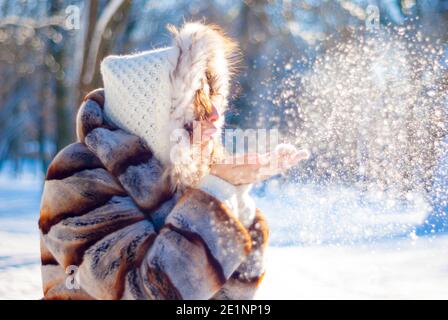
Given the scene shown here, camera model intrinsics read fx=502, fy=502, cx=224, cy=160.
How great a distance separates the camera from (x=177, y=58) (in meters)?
1.33

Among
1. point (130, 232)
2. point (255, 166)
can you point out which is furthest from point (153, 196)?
point (255, 166)

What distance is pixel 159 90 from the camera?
1289mm

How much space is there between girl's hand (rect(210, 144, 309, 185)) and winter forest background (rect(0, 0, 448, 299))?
1.41m

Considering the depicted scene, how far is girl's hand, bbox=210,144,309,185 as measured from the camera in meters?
1.19

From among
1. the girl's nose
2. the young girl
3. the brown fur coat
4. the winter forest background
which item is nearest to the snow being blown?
the winter forest background

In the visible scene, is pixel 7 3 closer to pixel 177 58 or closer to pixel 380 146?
pixel 380 146

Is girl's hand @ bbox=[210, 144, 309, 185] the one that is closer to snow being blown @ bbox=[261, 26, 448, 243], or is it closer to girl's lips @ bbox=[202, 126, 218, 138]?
girl's lips @ bbox=[202, 126, 218, 138]

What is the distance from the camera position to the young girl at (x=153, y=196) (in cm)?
110

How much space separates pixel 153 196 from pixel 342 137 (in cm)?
273

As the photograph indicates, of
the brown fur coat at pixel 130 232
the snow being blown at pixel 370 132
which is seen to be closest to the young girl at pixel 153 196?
the brown fur coat at pixel 130 232

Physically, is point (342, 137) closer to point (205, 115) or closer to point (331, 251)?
point (331, 251)

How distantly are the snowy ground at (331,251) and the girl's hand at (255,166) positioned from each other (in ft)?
4.22

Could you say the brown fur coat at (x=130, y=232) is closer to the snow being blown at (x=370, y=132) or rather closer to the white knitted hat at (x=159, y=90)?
the white knitted hat at (x=159, y=90)
